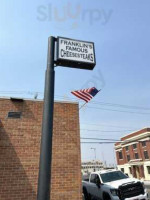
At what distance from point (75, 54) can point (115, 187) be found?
781cm

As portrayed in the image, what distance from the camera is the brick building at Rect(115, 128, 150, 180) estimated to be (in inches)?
1812

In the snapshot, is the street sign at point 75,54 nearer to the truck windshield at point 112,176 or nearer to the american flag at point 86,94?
the american flag at point 86,94

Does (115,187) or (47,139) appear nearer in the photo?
(47,139)

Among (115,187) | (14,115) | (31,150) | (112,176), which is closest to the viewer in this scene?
(31,150)

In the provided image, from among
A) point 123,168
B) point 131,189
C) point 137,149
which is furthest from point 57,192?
point 123,168

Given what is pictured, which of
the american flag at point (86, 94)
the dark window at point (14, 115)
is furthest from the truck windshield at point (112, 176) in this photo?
the dark window at point (14, 115)

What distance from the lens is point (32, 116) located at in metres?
8.42

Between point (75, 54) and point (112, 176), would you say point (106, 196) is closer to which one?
→ point (112, 176)

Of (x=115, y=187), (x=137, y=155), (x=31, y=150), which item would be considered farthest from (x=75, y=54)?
(x=137, y=155)

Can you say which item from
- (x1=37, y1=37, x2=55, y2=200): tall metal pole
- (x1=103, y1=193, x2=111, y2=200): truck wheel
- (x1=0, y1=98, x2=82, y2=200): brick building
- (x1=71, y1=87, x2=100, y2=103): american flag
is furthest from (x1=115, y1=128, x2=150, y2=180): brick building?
(x1=37, y1=37, x2=55, y2=200): tall metal pole

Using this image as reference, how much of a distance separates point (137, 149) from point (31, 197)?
157ft

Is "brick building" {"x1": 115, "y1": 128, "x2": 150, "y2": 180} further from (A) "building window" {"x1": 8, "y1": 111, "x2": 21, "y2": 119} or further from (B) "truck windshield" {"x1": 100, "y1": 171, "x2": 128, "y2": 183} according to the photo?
(A) "building window" {"x1": 8, "y1": 111, "x2": 21, "y2": 119}

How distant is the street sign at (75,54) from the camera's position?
4254mm

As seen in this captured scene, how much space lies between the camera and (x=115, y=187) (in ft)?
31.4
